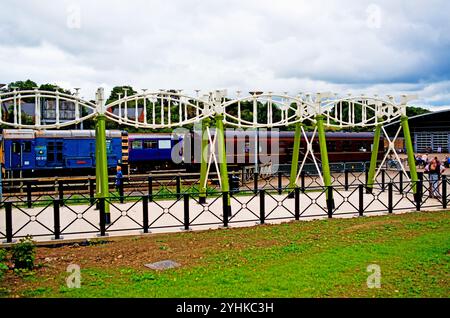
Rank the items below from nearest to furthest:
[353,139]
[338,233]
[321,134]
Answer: [338,233] < [321,134] < [353,139]

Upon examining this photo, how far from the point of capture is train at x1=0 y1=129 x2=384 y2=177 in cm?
2292

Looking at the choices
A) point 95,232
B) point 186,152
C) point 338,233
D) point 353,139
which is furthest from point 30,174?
point 353,139

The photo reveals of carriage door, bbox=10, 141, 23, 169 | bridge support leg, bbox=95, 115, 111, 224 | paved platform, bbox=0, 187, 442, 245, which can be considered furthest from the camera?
carriage door, bbox=10, 141, 23, 169

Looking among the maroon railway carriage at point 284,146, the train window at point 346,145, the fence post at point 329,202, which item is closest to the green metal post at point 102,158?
the fence post at point 329,202

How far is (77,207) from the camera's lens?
48.9 feet

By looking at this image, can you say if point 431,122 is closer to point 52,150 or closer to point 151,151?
point 151,151

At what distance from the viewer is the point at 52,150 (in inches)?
929

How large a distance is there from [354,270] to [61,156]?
66.9ft

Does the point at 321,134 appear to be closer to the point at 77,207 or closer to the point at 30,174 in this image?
the point at 77,207

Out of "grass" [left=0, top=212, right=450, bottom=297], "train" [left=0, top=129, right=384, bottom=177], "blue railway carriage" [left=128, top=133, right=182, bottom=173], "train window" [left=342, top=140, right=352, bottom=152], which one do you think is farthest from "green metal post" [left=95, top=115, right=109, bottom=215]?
"train window" [left=342, top=140, right=352, bottom=152]

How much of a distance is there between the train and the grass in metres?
15.4

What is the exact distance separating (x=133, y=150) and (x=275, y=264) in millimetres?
20757

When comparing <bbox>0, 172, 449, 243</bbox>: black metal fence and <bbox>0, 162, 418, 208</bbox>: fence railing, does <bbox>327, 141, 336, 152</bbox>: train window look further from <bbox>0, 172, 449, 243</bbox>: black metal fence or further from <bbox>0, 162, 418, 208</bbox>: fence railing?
<bbox>0, 172, 449, 243</bbox>: black metal fence
